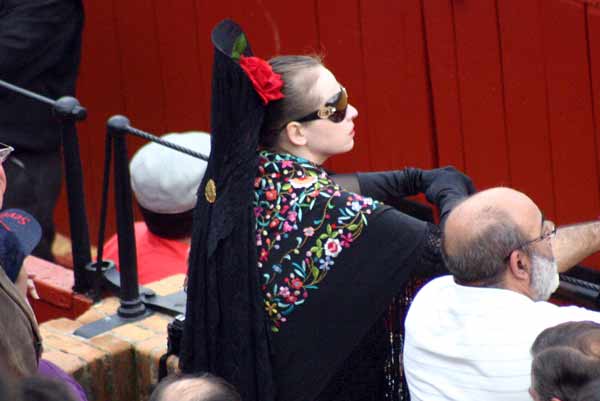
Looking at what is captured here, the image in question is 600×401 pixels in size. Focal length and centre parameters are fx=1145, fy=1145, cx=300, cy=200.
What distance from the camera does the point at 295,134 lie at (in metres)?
2.58

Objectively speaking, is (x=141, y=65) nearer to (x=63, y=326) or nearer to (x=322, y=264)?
(x=63, y=326)

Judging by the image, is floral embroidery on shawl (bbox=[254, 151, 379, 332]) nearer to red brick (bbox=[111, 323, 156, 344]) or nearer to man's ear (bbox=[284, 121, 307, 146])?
man's ear (bbox=[284, 121, 307, 146])

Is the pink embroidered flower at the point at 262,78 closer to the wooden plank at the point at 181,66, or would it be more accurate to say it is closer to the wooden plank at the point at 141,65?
the wooden plank at the point at 181,66

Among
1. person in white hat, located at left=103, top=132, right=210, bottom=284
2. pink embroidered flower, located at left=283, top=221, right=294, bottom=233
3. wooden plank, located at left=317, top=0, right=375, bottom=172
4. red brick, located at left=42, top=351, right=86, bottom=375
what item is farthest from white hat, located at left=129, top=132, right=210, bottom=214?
pink embroidered flower, located at left=283, top=221, right=294, bottom=233

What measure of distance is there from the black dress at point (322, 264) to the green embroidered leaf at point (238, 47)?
22 centimetres

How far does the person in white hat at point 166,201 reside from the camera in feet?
13.0

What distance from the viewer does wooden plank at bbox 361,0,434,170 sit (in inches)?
176

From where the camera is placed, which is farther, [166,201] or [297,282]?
[166,201]

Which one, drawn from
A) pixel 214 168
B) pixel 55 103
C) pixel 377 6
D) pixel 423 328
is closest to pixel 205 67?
pixel 377 6

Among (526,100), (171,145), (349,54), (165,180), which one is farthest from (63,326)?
(526,100)

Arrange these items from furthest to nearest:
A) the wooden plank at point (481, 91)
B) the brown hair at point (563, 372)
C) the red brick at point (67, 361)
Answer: the wooden plank at point (481, 91), the red brick at point (67, 361), the brown hair at point (563, 372)

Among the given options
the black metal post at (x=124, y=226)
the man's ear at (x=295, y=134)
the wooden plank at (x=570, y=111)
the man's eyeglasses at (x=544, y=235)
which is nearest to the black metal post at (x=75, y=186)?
the black metal post at (x=124, y=226)

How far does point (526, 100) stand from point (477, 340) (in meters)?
2.10

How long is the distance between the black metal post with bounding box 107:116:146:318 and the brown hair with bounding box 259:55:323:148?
1213mm
